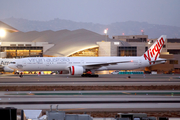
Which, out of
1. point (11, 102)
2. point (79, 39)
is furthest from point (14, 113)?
point (79, 39)

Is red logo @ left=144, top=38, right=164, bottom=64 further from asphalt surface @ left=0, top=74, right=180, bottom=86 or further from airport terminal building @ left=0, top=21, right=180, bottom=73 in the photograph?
airport terminal building @ left=0, top=21, right=180, bottom=73

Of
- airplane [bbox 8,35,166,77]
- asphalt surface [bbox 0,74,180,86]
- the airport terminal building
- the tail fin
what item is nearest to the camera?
asphalt surface [bbox 0,74,180,86]

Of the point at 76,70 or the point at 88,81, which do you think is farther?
the point at 76,70

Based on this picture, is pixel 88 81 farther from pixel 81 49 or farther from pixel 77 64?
pixel 81 49

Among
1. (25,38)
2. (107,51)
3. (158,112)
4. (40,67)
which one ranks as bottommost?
(158,112)

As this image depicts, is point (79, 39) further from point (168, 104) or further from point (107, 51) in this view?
point (168, 104)

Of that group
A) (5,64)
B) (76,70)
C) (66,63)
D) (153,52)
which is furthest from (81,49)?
(76,70)

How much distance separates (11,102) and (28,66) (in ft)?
89.3

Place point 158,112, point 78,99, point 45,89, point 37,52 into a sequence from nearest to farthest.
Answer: point 158,112 < point 78,99 < point 45,89 < point 37,52

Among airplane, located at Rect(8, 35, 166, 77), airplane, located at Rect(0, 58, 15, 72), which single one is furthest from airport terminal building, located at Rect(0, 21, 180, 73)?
airplane, located at Rect(8, 35, 166, 77)

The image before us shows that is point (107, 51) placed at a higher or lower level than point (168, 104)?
higher

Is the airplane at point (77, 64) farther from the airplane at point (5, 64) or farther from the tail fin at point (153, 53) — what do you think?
the airplane at point (5, 64)

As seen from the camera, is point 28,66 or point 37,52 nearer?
point 28,66

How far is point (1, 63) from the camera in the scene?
201 feet
